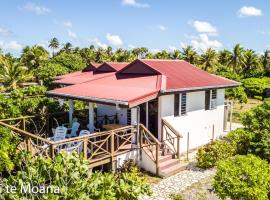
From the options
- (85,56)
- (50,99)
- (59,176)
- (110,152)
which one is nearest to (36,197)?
(59,176)

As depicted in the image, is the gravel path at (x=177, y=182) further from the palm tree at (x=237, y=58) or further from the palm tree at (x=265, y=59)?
the palm tree at (x=265, y=59)

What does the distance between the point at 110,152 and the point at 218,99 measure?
9.64m

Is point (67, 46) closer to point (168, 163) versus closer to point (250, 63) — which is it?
point (250, 63)

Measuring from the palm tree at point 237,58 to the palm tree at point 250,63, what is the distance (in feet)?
3.95

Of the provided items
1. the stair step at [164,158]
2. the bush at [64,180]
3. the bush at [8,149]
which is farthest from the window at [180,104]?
the bush at [64,180]

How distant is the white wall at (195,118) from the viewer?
610 inches

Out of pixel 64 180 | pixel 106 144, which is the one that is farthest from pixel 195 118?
pixel 64 180

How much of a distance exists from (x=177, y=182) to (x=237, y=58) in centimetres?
5087

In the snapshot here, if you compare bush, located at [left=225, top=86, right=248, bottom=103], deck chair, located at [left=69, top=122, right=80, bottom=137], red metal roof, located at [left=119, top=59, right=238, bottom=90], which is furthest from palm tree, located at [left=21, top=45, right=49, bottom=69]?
deck chair, located at [left=69, top=122, right=80, bottom=137]

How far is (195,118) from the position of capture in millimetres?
17438

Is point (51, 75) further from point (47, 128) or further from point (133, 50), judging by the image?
point (133, 50)

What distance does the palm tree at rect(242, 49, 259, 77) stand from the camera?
→ 196 feet

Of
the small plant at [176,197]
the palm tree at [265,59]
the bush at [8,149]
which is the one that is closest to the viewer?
the bush at [8,149]

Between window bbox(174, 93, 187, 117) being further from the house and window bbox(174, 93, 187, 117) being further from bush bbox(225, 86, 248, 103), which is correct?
bush bbox(225, 86, 248, 103)
